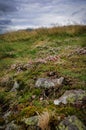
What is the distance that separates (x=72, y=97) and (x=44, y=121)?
1557 mm

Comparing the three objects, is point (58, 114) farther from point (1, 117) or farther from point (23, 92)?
point (23, 92)

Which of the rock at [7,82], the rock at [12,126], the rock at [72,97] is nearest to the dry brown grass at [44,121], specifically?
the rock at [12,126]

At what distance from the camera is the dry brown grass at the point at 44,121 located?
224 inches

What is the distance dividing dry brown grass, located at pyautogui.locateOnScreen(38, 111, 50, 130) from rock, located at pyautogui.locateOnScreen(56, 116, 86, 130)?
324 millimetres

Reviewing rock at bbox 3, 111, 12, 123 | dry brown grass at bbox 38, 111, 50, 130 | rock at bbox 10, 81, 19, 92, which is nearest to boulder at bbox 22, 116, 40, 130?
dry brown grass at bbox 38, 111, 50, 130

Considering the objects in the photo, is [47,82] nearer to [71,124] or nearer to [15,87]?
[15,87]

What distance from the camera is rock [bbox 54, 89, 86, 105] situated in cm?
686

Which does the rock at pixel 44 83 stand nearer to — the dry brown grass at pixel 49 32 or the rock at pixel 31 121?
the rock at pixel 31 121

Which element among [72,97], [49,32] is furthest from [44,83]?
[49,32]

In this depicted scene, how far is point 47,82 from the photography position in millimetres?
8344

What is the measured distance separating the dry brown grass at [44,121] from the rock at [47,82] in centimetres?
224

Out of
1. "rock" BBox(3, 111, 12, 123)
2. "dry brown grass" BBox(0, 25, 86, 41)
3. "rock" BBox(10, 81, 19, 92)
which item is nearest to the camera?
"rock" BBox(3, 111, 12, 123)

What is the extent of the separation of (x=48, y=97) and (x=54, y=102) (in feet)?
1.92

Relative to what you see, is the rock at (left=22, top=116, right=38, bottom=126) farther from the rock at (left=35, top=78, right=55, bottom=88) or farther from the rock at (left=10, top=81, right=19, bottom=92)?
the rock at (left=10, top=81, right=19, bottom=92)
